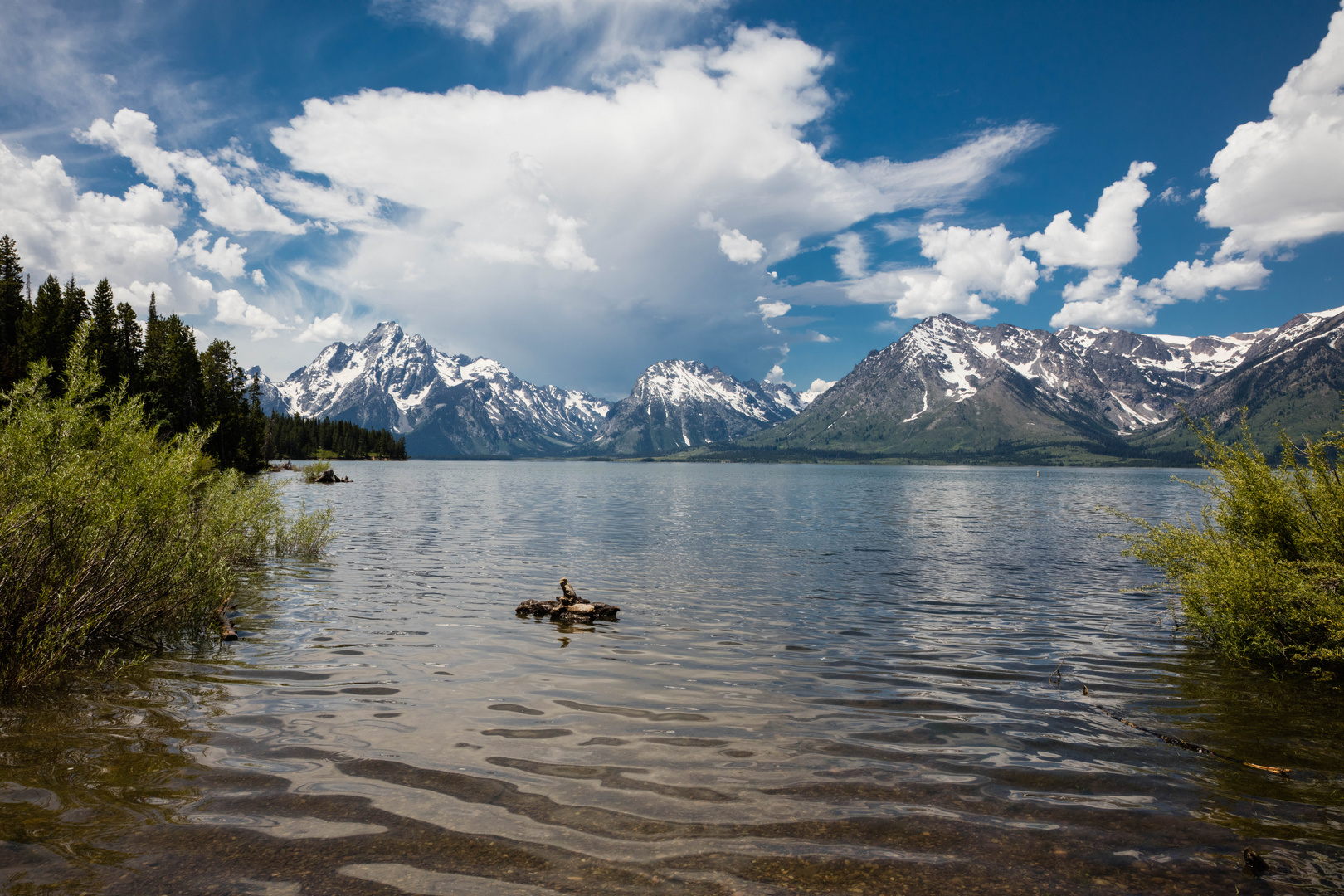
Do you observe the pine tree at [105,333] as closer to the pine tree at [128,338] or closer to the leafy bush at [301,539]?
the pine tree at [128,338]

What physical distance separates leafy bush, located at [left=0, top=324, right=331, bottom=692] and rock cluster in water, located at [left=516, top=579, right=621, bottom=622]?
8968 millimetres

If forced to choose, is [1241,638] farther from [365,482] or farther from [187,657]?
[365,482]

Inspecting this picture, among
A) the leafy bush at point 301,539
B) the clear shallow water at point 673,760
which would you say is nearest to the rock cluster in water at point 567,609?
the clear shallow water at point 673,760

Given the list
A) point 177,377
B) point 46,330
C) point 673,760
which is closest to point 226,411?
point 177,377

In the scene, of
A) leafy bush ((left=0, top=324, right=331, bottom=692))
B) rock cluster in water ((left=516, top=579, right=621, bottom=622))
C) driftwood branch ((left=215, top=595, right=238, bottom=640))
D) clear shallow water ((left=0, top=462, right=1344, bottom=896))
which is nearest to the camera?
clear shallow water ((left=0, top=462, right=1344, bottom=896))

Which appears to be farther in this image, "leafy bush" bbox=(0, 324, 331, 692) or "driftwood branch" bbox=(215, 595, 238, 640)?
"driftwood branch" bbox=(215, 595, 238, 640)

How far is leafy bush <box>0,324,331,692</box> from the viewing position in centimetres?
1122

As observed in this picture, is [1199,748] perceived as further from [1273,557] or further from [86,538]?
[86,538]

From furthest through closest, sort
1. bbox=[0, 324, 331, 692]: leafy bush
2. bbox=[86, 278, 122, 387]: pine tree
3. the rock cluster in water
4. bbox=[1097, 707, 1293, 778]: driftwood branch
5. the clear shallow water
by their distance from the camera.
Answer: bbox=[86, 278, 122, 387]: pine tree, the rock cluster in water, bbox=[0, 324, 331, 692]: leafy bush, bbox=[1097, 707, 1293, 778]: driftwood branch, the clear shallow water

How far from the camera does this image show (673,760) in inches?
401

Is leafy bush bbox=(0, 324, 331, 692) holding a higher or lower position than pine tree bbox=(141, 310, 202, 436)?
lower

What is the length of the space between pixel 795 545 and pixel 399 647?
29499 millimetres

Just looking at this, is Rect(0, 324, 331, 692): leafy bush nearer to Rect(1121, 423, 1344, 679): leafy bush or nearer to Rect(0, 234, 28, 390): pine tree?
Rect(1121, 423, 1344, 679): leafy bush

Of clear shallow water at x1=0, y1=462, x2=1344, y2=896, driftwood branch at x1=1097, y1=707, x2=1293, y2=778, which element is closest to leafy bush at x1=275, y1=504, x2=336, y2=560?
clear shallow water at x1=0, y1=462, x2=1344, y2=896
